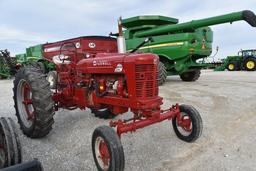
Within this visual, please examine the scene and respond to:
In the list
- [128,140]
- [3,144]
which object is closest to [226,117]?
[128,140]

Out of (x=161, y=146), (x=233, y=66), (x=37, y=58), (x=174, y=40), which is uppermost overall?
(x=174, y=40)

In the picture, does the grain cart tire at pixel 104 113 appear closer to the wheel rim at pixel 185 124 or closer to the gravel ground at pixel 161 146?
the gravel ground at pixel 161 146

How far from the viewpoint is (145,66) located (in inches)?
120

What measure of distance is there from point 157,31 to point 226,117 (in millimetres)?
5558

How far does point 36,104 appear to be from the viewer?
3561 millimetres

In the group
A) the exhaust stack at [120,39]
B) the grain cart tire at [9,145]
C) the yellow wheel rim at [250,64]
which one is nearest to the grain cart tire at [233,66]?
the yellow wheel rim at [250,64]

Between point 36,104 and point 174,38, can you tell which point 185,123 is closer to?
point 36,104

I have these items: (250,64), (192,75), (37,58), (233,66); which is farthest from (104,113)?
(233,66)

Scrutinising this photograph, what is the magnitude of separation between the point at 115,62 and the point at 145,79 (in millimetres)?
448

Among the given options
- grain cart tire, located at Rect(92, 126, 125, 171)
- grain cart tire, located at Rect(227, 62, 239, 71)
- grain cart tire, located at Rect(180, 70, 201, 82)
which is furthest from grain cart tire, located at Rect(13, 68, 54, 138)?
grain cart tire, located at Rect(227, 62, 239, 71)

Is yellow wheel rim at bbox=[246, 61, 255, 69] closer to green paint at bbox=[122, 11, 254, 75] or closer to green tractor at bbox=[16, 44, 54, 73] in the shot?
green paint at bbox=[122, 11, 254, 75]

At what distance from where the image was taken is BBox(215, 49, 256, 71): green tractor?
750 inches

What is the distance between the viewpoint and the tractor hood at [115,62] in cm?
300

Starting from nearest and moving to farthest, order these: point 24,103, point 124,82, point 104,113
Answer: point 124,82 → point 24,103 → point 104,113
